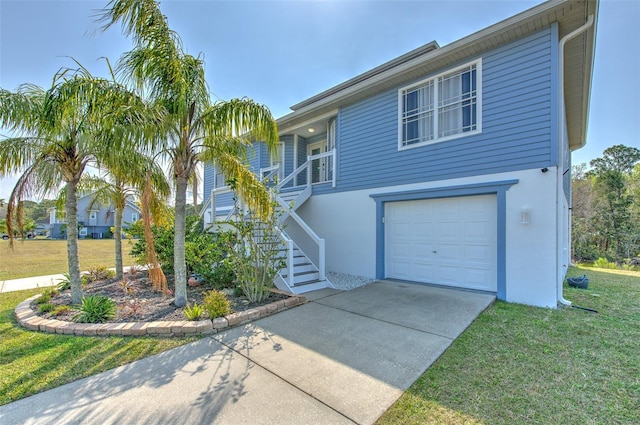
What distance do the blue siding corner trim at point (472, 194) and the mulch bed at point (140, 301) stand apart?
11.2ft

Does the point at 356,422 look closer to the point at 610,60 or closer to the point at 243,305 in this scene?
the point at 243,305

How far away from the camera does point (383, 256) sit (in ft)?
26.6

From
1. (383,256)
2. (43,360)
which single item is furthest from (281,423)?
(383,256)

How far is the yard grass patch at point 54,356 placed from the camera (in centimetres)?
301

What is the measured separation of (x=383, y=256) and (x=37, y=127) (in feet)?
26.3

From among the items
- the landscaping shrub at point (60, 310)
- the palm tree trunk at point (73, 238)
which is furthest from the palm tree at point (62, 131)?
the landscaping shrub at point (60, 310)

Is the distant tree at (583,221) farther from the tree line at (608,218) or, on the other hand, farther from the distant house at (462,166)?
the distant house at (462,166)

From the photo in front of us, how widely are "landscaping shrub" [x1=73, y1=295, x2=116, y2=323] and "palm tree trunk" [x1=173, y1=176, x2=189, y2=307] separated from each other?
102 cm

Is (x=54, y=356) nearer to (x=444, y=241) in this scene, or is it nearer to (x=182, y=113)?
(x=182, y=113)

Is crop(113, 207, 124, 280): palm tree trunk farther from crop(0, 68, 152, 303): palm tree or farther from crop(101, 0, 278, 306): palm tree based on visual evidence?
crop(101, 0, 278, 306): palm tree

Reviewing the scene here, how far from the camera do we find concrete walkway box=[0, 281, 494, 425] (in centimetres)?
251

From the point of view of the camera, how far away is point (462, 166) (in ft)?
21.9

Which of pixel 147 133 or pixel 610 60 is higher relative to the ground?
pixel 610 60

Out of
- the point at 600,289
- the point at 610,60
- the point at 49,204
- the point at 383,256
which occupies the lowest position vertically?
the point at 600,289
